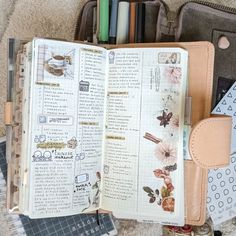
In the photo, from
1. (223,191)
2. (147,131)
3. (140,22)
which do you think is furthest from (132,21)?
(223,191)

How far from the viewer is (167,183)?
582 mm

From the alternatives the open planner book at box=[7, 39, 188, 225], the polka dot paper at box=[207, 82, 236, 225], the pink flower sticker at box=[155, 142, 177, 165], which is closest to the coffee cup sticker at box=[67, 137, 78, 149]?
the open planner book at box=[7, 39, 188, 225]

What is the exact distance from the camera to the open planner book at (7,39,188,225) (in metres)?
0.55

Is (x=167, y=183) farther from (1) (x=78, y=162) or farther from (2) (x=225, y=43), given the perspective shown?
(2) (x=225, y=43)

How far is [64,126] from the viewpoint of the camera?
561 millimetres

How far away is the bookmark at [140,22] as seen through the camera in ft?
2.01

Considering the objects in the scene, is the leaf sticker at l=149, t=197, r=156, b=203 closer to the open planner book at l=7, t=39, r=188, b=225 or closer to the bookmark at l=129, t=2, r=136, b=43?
the open planner book at l=7, t=39, r=188, b=225

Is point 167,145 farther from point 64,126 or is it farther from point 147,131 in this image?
point 64,126

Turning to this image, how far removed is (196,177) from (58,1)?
1.11 feet

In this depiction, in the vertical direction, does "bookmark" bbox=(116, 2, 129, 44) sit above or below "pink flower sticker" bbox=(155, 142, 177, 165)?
above

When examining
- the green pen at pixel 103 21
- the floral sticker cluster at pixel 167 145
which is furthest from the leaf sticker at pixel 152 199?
the green pen at pixel 103 21

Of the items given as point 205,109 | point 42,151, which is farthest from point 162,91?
→ point 42,151

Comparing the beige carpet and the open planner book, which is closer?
the open planner book

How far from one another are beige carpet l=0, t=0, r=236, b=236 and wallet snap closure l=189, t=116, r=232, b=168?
0.74 ft
